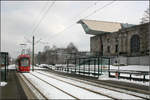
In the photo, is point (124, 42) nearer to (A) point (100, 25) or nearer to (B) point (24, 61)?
(A) point (100, 25)

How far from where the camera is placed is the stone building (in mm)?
52416

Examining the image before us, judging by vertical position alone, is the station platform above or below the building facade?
below

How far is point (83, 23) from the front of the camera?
265 ft

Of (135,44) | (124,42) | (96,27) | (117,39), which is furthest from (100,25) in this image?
(135,44)

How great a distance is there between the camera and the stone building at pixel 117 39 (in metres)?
52.4

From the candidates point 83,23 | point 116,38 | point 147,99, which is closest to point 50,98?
point 147,99

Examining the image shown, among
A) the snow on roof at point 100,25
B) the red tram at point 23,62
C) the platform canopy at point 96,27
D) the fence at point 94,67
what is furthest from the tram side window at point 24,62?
the snow on roof at point 100,25

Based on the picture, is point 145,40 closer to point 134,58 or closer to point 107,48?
point 134,58

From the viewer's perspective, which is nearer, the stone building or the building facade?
the building facade

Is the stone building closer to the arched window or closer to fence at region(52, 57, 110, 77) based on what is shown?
the arched window

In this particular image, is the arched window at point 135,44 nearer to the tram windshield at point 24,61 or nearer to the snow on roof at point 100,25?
the snow on roof at point 100,25

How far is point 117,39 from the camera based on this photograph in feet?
220

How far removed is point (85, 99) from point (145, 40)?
44280mm

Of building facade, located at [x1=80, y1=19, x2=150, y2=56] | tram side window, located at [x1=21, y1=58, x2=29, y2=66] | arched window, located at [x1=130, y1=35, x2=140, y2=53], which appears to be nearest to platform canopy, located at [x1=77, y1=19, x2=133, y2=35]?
building facade, located at [x1=80, y1=19, x2=150, y2=56]
